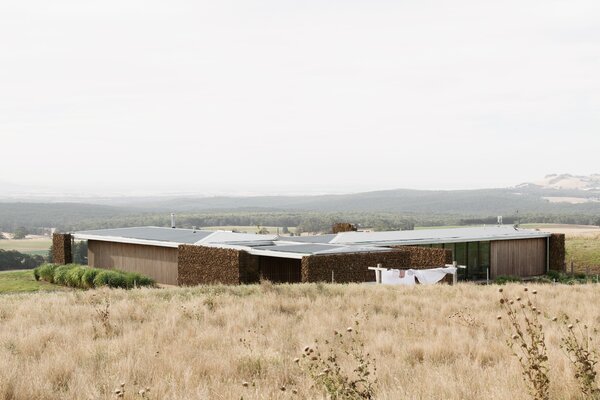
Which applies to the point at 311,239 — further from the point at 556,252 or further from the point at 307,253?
the point at 556,252

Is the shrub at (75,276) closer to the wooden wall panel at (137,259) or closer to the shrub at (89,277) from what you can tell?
the shrub at (89,277)

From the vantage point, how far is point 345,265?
2758 cm

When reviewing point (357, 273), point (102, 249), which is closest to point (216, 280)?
point (357, 273)

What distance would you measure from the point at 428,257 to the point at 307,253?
6.18 meters

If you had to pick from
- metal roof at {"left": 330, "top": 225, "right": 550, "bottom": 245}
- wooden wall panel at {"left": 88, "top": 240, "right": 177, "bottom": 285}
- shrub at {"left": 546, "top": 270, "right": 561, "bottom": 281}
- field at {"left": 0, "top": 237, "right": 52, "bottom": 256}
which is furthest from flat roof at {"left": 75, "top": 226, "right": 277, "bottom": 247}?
field at {"left": 0, "top": 237, "right": 52, "bottom": 256}

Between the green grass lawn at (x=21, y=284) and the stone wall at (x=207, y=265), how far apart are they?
8.48 meters

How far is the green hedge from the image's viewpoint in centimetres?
3381

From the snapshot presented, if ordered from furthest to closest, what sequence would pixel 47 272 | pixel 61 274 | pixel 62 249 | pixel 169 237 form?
pixel 62 249
pixel 47 272
pixel 61 274
pixel 169 237

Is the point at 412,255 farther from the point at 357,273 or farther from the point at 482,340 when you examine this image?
the point at 482,340

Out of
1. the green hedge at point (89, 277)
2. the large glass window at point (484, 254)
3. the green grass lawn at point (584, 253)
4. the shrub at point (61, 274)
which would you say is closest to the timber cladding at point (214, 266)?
the green hedge at point (89, 277)

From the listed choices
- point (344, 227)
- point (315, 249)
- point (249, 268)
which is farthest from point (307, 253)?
point (344, 227)

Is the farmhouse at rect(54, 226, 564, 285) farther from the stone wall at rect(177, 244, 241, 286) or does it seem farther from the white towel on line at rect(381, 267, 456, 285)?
the white towel on line at rect(381, 267, 456, 285)

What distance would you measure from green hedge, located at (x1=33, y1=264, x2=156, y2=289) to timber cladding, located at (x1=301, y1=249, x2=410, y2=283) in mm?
9446

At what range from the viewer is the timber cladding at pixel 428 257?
29.9 meters
